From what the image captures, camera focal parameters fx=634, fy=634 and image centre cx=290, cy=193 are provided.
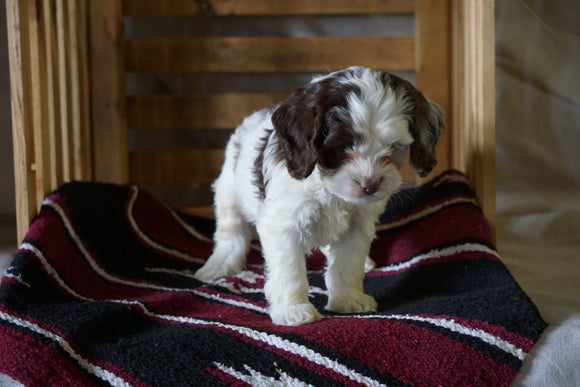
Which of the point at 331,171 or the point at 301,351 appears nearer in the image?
the point at 301,351

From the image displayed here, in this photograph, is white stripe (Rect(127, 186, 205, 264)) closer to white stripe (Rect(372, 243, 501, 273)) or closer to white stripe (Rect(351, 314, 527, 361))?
white stripe (Rect(372, 243, 501, 273))

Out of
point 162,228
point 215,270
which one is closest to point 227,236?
point 215,270

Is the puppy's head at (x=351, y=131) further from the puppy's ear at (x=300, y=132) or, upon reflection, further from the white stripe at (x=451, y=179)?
→ the white stripe at (x=451, y=179)

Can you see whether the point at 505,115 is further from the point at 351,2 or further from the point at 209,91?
the point at 209,91

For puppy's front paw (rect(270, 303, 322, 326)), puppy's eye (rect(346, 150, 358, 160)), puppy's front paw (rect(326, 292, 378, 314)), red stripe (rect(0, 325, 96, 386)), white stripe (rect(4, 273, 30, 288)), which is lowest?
puppy's front paw (rect(326, 292, 378, 314))

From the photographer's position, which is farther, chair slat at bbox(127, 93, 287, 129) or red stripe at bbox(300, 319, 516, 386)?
chair slat at bbox(127, 93, 287, 129)

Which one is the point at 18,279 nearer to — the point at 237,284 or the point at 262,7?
the point at 237,284

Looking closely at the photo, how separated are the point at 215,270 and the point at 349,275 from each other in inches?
28.0

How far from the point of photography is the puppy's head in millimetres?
1761

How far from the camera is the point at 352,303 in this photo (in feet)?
7.02

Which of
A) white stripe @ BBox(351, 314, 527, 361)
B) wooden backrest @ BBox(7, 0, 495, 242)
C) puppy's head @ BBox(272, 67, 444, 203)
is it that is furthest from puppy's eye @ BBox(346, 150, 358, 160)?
wooden backrest @ BBox(7, 0, 495, 242)

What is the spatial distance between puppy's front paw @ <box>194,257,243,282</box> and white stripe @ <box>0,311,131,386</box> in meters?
0.95

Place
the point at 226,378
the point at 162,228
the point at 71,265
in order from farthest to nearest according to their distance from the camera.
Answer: the point at 162,228, the point at 71,265, the point at 226,378

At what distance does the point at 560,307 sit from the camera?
2.05 m
